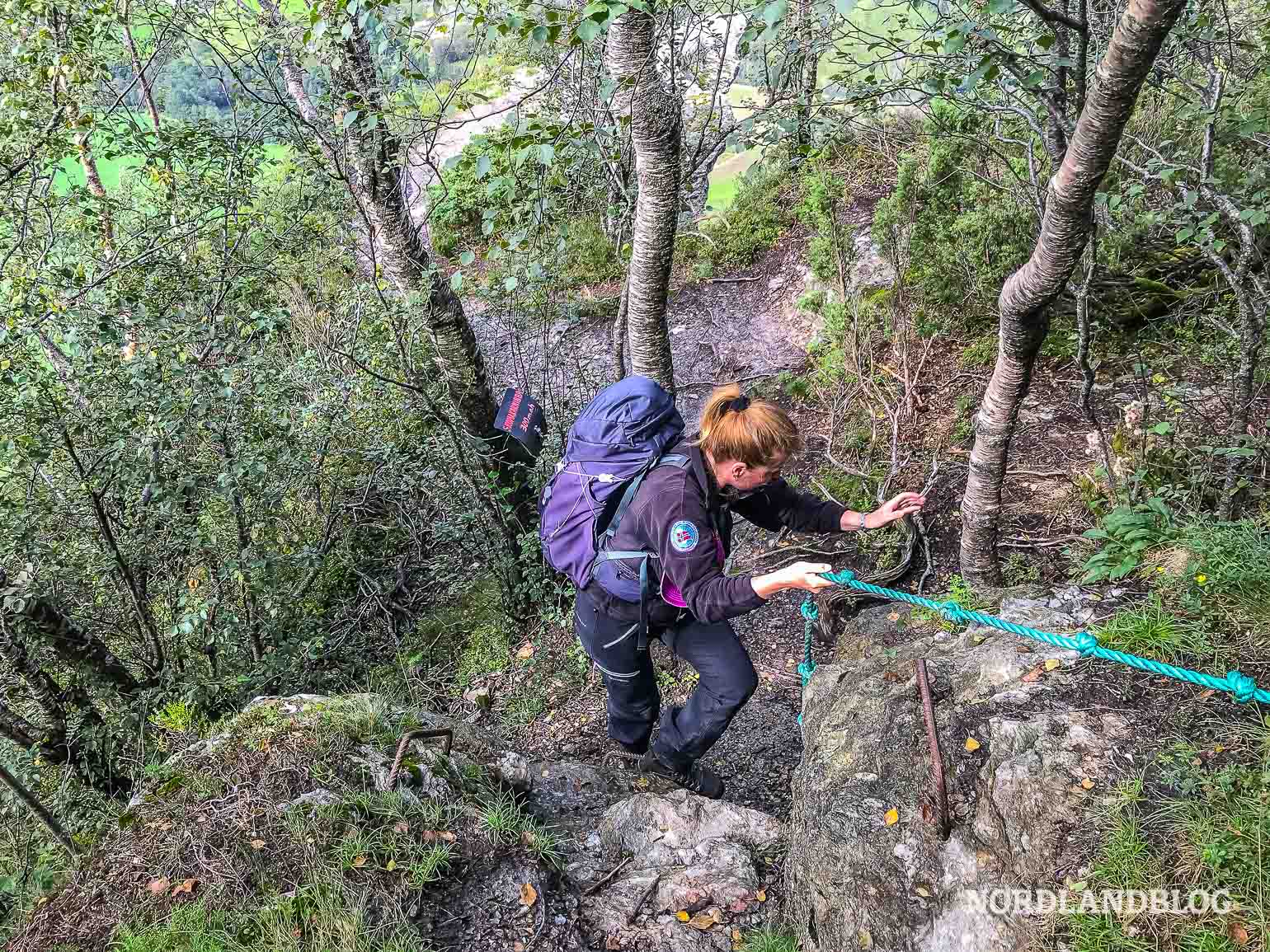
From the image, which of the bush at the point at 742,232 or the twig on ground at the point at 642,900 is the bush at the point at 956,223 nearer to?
the bush at the point at 742,232

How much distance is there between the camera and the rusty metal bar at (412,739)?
144 inches

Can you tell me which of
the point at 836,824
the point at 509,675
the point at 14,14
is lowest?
the point at 509,675

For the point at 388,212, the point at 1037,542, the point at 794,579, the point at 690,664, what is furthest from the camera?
the point at 388,212

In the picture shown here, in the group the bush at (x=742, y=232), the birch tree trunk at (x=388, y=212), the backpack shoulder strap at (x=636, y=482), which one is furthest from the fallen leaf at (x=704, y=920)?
the bush at (x=742, y=232)

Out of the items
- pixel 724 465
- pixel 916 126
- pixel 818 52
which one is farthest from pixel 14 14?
pixel 916 126

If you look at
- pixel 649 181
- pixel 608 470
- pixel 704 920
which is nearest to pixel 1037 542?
pixel 608 470

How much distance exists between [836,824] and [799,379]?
5.86 meters

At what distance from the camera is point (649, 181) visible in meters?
4.80

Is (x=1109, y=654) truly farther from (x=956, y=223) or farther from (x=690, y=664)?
(x=956, y=223)

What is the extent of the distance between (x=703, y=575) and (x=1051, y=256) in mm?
1953

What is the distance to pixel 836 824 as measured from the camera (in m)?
3.20

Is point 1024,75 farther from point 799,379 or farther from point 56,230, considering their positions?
point 56,230

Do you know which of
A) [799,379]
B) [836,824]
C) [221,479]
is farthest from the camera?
[799,379]

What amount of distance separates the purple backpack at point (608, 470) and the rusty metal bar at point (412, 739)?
112 centimetres
